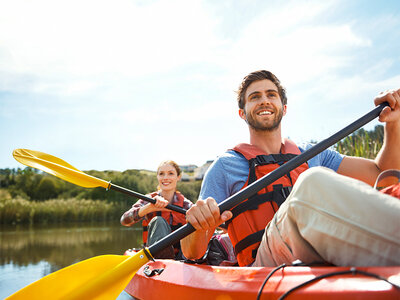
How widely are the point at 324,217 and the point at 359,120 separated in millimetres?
1083

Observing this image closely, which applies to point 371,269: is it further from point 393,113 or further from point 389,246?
point 393,113

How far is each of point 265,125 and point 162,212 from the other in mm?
2148

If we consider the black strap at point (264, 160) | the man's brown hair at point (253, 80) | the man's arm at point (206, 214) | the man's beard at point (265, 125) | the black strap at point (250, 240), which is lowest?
the black strap at point (250, 240)

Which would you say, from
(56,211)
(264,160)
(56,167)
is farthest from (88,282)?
(56,211)

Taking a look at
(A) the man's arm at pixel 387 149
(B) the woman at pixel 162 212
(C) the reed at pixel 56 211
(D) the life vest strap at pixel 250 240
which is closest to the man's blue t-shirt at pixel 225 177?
(D) the life vest strap at pixel 250 240

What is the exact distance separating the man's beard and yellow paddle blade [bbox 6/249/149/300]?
99 centimetres

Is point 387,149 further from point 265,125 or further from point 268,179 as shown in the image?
point 268,179

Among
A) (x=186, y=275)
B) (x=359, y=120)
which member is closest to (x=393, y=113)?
(x=359, y=120)

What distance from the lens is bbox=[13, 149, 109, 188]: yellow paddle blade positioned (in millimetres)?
2621

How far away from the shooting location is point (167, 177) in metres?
4.02

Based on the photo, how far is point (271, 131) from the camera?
200 cm

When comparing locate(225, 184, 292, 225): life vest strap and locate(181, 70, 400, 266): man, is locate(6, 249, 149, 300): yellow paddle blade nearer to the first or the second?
locate(181, 70, 400, 266): man

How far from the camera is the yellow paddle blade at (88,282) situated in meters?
1.44

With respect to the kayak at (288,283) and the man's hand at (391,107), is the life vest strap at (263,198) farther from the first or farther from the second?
the man's hand at (391,107)
